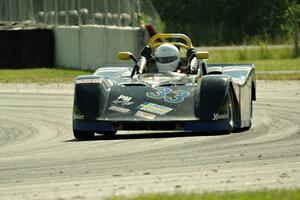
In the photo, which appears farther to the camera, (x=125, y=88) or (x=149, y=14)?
(x=149, y=14)

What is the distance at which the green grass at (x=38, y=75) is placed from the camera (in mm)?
29125

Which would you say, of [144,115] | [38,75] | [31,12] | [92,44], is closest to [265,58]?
[92,44]

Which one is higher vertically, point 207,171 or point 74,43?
point 207,171

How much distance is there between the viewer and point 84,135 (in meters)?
13.8

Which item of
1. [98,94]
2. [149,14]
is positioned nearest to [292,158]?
[98,94]

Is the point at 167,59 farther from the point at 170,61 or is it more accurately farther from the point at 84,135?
the point at 84,135

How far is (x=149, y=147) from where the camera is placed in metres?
12.1

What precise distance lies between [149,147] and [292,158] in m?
2.16

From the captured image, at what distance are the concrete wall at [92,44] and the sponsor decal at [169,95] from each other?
1524 centimetres

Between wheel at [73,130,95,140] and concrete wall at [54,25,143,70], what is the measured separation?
15.4m

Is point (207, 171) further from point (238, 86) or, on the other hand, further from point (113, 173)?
point (238, 86)

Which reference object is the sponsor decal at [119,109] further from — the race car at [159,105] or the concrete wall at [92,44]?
the concrete wall at [92,44]

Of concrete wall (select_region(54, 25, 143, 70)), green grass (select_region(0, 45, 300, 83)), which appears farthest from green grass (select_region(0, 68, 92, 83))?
concrete wall (select_region(54, 25, 143, 70))

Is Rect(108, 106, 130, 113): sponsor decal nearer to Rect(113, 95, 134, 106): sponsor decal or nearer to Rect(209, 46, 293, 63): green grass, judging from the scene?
Rect(113, 95, 134, 106): sponsor decal
